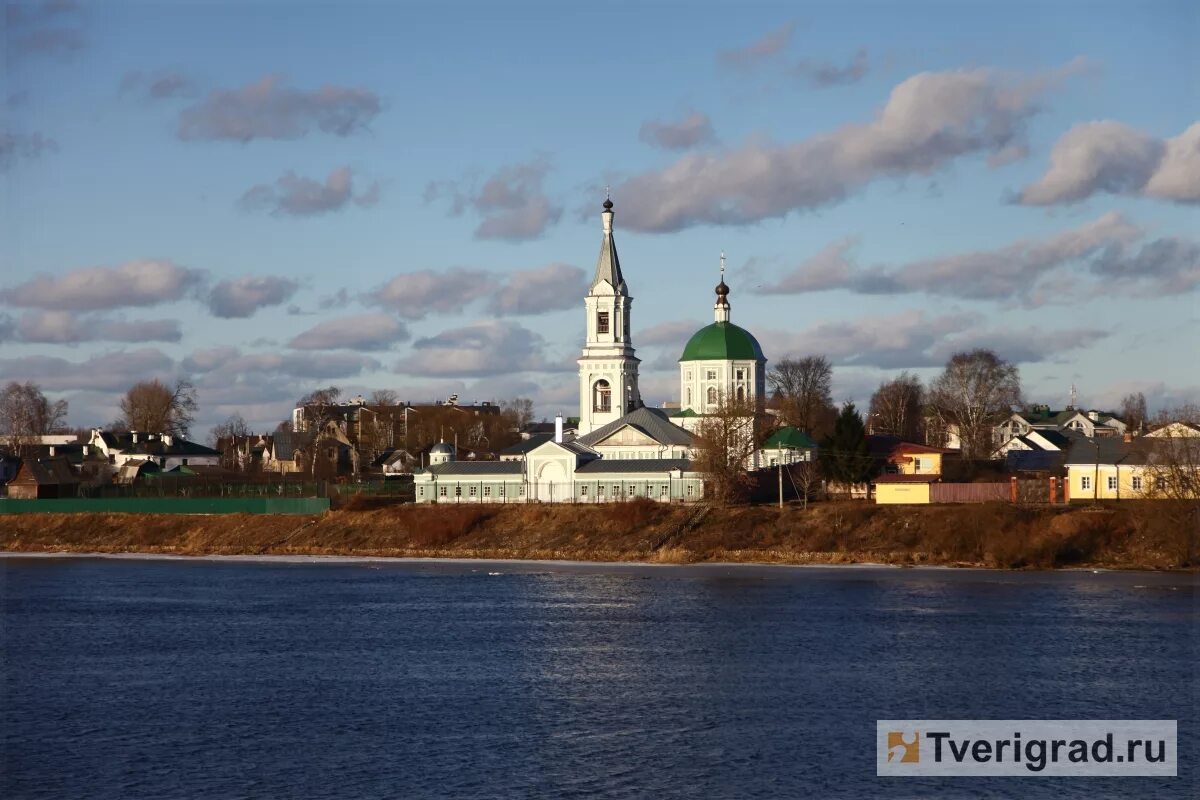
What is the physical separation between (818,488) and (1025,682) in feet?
148

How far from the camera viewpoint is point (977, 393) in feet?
341

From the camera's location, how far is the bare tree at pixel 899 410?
11512 cm

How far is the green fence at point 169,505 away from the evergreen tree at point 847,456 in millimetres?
26351

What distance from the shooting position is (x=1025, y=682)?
112 feet

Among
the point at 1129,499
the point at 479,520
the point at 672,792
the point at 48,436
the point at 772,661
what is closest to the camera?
the point at 672,792

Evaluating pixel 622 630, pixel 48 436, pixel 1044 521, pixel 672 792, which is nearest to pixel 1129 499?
pixel 1044 521

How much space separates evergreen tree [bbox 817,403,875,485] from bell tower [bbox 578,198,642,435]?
50.8ft

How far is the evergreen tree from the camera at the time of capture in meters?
79.0

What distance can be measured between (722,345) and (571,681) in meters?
58.4

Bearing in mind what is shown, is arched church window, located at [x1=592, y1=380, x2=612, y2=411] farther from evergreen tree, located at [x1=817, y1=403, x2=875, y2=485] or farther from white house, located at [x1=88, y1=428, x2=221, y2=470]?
white house, located at [x1=88, y1=428, x2=221, y2=470]

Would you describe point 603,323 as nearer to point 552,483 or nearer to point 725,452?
point 552,483

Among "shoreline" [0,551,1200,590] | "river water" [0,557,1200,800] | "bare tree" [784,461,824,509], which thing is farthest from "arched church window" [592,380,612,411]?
"river water" [0,557,1200,800]

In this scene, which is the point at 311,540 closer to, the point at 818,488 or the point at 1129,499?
the point at 818,488

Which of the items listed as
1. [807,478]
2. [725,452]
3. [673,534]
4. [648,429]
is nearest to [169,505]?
[648,429]
